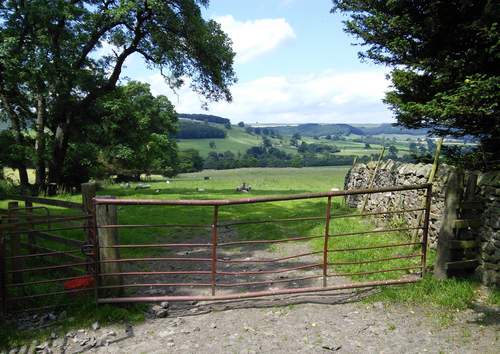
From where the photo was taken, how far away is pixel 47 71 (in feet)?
58.1

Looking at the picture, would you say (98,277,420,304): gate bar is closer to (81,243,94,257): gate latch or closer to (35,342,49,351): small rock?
(81,243,94,257): gate latch

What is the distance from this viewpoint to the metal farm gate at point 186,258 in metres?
6.25

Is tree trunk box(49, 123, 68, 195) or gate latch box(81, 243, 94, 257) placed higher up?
tree trunk box(49, 123, 68, 195)

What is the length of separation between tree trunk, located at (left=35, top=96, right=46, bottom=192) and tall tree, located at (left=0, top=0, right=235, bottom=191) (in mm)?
70

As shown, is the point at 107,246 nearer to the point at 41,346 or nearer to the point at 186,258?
the point at 41,346

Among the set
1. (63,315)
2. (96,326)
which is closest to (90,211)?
(63,315)

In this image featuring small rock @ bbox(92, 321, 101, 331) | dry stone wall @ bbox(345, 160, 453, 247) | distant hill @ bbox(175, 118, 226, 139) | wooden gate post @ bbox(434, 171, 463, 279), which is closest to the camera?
small rock @ bbox(92, 321, 101, 331)

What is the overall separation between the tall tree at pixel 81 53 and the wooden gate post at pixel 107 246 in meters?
13.7

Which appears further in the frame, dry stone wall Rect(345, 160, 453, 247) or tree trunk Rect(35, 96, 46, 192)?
tree trunk Rect(35, 96, 46, 192)

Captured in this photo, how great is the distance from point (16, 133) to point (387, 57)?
69.2ft

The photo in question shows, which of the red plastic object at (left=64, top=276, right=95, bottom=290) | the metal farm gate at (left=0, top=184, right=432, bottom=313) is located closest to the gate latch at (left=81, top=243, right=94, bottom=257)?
the metal farm gate at (left=0, top=184, right=432, bottom=313)

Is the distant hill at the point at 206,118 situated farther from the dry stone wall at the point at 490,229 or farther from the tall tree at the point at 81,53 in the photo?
the dry stone wall at the point at 490,229

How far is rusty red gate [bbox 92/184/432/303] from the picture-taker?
20.7 feet

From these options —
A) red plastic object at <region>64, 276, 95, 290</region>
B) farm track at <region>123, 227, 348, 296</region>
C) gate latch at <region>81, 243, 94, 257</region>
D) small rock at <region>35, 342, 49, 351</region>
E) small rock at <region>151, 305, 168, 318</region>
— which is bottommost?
farm track at <region>123, 227, 348, 296</region>
